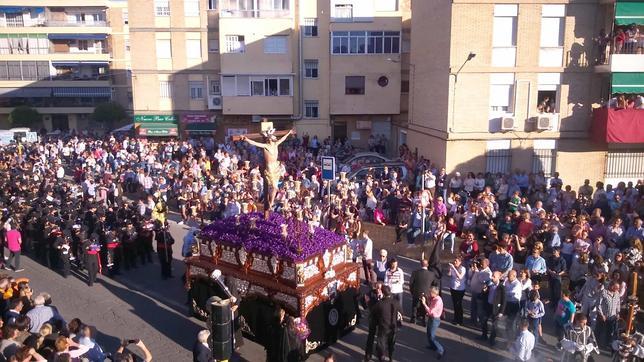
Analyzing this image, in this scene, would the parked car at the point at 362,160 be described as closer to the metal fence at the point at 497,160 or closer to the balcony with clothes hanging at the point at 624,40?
the metal fence at the point at 497,160

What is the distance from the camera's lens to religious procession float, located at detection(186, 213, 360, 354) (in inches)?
401

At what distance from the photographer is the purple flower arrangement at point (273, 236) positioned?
34.2ft

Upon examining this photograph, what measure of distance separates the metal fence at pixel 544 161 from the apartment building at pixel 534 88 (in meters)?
0.04

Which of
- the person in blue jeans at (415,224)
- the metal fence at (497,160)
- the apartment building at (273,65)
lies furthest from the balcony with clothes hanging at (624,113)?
the apartment building at (273,65)

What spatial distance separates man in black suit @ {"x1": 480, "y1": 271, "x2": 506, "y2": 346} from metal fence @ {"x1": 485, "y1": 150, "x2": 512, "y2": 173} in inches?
449

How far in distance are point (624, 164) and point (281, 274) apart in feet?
56.2

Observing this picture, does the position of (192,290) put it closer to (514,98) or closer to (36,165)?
(514,98)

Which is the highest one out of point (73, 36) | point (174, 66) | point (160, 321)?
point (73, 36)

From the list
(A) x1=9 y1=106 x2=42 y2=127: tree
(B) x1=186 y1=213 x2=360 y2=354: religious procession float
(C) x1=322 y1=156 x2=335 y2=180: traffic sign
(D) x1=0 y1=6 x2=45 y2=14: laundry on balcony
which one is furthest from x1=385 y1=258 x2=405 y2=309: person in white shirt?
(D) x1=0 y1=6 x2=45 y2=14: laundry on balcony

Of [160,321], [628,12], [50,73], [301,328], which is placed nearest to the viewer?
[301,328]

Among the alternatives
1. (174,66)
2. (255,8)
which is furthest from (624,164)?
(174,66)

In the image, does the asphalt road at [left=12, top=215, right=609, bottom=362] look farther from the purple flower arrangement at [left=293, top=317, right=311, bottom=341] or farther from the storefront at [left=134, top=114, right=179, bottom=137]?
the storefront at [left=134, top=114, right=179, bottom=137]

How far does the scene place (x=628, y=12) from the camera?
762 inches

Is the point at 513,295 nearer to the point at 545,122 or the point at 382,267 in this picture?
the point at 382,267
